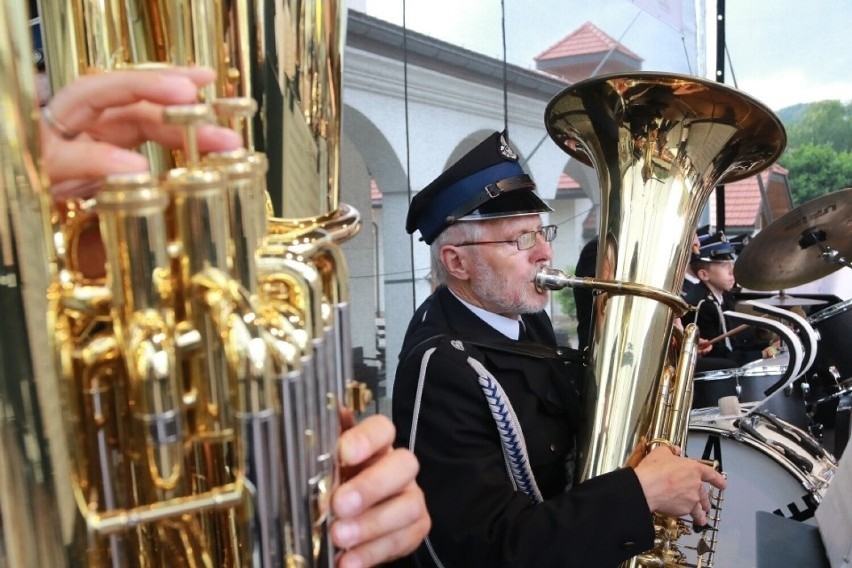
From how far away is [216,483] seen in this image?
1.72ft

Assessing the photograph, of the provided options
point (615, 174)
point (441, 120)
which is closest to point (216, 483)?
point (615, 174)

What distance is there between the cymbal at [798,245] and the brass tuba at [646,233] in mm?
1862

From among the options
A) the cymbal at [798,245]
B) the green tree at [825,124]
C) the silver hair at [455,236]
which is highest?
the green tree at [825,124]

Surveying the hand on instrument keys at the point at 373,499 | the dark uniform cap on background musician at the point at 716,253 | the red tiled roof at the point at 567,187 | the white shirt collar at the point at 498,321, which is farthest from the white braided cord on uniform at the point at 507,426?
the red tiled roof at the point at 567,187

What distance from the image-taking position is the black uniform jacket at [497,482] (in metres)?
1.31

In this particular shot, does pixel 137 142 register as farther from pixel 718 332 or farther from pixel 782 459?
pixel 718 332

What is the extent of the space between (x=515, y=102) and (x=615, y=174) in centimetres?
317

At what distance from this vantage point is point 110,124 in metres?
0.49

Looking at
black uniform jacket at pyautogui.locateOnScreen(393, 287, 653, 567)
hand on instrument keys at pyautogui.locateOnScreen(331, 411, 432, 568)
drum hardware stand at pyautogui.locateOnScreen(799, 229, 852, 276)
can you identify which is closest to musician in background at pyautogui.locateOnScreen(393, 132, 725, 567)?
black uniform jacket at pyautogui.locateOnScreen(393, 287, 653, 567)

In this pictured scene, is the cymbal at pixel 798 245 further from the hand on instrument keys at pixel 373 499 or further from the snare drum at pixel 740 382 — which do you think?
the hand on instrument keys at pixel 373 499

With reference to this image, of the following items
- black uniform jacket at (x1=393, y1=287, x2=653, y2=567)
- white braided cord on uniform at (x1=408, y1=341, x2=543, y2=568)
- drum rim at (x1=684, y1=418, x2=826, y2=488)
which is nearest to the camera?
black uniform jacket at (x1=393, y1=287, x2=653, y2=567)

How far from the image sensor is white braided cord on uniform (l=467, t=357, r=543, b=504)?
1.44 meters

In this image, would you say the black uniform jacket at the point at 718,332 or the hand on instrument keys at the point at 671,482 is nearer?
the hand on instrument keys at the point at 671,482

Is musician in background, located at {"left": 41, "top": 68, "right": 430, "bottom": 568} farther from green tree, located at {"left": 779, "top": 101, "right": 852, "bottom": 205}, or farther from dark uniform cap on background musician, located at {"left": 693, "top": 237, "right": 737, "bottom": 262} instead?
green tree, located at {"left": 779, "top": 101, "right": 852, "bottom": 205}
